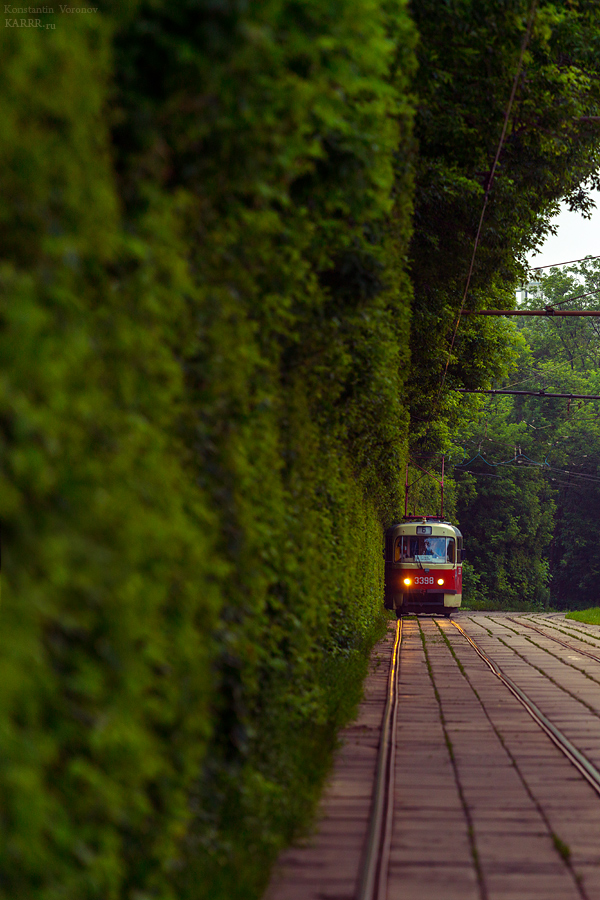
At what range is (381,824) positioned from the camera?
6543 millimetres

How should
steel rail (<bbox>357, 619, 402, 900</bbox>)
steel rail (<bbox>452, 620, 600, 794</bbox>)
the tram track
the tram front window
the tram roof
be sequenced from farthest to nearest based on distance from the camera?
the tram roof < the tram front window < steel rail (<bbox>452, 620, 600, 794</bbox>) < the tram track < steel rail (<bbox>357, 619, 402, 900</bbox>)

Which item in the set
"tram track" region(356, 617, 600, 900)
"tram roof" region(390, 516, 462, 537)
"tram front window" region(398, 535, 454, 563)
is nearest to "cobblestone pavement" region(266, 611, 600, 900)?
"tram track" region(356, 617, 600, 900)

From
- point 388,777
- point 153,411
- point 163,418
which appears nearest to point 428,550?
point 388,777

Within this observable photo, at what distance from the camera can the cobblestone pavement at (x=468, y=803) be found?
5.46 m

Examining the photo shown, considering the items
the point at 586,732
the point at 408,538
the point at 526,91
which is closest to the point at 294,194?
the point at 586,732

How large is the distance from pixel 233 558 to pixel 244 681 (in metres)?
0.73

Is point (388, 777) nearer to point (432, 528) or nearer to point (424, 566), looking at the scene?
point (424, 566)

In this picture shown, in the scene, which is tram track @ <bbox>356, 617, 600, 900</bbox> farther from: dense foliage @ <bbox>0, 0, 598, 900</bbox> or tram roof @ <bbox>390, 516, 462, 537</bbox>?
tram roof @ <bbox>390, 516, 462, 537</bbox>

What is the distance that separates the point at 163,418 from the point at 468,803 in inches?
184

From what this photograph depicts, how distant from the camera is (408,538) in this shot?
32906 millimetres

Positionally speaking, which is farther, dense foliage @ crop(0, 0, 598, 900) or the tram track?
the tram track

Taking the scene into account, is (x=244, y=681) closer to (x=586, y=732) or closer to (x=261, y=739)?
(x=261, y=739)

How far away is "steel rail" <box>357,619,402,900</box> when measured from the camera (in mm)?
5305

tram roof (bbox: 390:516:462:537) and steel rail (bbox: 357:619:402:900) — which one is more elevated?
tram roof (bbox: 390:516:462:537)
